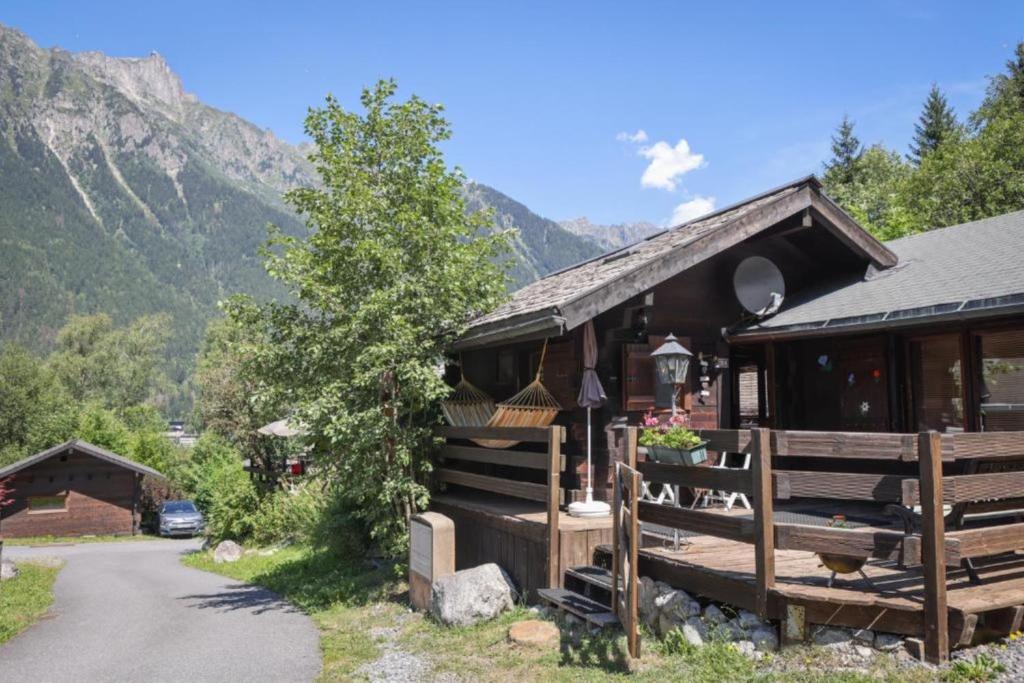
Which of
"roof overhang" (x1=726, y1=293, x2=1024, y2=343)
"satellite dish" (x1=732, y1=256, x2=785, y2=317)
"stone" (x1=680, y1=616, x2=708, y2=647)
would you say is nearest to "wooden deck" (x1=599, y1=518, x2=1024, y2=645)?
"stone" (x1=680, y1=616, x2=708, y2=647)

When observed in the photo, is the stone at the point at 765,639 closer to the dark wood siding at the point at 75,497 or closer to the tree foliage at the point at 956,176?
the tree foliage at the point at 956,176

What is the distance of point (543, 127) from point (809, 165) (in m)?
23.6

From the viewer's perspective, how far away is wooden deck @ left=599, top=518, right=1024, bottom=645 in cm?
516

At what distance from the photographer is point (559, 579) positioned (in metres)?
7.97

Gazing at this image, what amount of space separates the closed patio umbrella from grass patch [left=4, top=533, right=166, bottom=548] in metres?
29.6

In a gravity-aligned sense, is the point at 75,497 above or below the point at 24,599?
below

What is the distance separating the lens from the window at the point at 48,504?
33938mm

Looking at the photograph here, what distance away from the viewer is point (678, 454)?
6883 mm

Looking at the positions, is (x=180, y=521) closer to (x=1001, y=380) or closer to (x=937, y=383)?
(x=937, y=383)

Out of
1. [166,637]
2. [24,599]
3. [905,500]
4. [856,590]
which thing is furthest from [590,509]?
[24,599]

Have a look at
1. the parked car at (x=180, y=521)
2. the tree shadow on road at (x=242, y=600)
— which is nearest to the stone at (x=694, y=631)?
the tree shadow on road at (x=242, y=600)

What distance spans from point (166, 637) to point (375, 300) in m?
5.12

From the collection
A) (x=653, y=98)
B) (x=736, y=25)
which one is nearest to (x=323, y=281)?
(x=736, y=25)

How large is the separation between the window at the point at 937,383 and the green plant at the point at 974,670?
16.7ft
